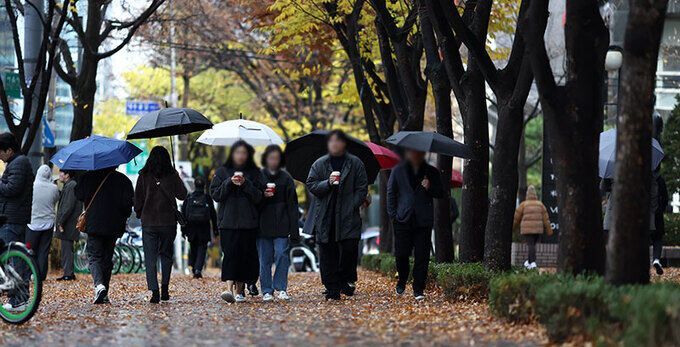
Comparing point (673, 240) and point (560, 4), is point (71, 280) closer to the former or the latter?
point (673, 240)

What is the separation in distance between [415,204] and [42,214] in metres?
7.65

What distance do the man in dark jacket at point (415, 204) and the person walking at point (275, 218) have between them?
1.12 meters

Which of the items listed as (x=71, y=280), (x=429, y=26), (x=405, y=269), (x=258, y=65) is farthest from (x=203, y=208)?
(x=258, y=65)

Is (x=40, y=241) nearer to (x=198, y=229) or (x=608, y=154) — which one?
(x=198, y=229)

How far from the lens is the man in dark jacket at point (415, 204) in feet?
48.6

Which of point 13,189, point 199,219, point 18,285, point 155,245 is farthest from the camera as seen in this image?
point 199,219

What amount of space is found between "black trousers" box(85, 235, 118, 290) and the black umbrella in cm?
285

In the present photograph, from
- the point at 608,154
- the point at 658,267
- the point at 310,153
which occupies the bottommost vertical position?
the point at 658,267

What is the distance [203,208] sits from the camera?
2427cm

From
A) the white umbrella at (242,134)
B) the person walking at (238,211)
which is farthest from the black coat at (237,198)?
the white umbrella at (242,134)

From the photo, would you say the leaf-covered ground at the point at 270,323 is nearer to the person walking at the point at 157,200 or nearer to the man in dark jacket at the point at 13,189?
the person walking at the point at 157,200

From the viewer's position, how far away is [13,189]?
14.2 meters

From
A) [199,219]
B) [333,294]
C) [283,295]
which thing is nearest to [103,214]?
[283,295]

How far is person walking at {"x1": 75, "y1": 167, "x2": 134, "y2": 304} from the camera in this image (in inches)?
589
